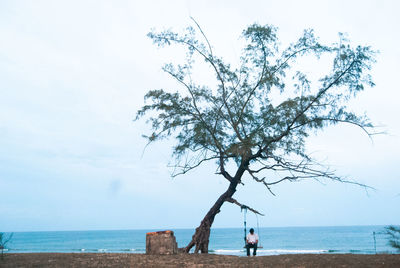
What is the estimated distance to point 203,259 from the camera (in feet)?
39.4

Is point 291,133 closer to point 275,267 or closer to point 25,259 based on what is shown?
point 275,267

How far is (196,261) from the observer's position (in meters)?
11.8

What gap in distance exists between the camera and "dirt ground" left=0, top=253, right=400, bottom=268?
36.5ft

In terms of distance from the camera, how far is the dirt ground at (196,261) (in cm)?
1111

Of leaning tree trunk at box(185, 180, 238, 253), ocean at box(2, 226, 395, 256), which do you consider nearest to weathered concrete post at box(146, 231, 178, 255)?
leaning tree trunk at box(185, 180, 238, 253)

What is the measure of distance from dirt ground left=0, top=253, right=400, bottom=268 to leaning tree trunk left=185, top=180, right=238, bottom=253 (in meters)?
3.02

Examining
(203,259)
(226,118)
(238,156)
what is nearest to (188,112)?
(226,118)

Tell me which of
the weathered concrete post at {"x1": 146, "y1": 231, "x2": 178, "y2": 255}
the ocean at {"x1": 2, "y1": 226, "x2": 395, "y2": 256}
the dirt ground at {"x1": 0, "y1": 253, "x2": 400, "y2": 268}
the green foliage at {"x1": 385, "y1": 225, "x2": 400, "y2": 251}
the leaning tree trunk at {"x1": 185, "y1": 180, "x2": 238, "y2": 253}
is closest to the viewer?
the dirt ground at {"x1": 0, "y1": 253, "x2": 400, "y2": 268}

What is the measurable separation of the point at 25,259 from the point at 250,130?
8.42m

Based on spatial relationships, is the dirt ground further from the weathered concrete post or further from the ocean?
the ocean

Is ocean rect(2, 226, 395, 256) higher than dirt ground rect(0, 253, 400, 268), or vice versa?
dirt ground rect(0, 253, 400, 268)

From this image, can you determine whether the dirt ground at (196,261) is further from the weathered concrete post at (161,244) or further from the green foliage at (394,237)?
the green foliage at (394,237)

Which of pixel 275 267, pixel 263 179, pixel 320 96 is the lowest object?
pixel 275 267

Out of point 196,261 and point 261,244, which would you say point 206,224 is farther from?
point 261,244
